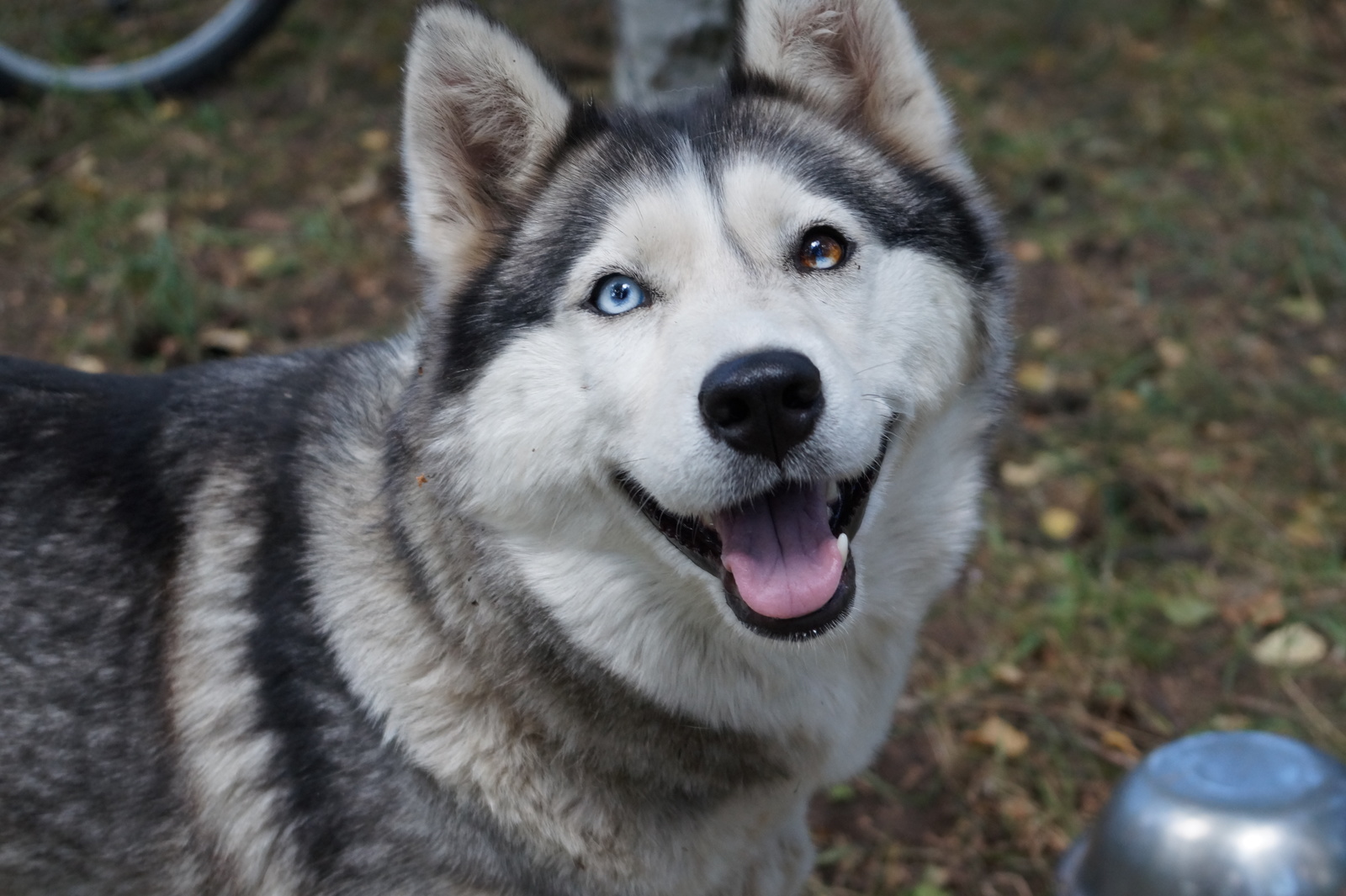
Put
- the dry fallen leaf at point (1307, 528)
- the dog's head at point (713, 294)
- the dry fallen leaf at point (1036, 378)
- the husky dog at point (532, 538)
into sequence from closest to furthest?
the dog's head at point (713, 294), the husky dog at point (532, 538), the dry fallen leaf at point (1307, 528), the dry fallen leaf at point (1036, 378)

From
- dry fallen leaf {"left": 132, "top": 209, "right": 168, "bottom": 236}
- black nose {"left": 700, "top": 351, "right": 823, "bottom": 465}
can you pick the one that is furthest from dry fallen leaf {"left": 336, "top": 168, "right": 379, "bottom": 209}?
black nose {"left": 700, "top": 351, "right": 823, "bottom": 465}

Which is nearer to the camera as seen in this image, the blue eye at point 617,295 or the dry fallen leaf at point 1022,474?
the blue eye at point 617,295

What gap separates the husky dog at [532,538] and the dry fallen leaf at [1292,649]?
5.36 ft

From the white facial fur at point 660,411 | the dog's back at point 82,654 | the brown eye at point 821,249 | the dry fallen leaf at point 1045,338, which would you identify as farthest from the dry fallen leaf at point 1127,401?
the dog's back at point 82,654

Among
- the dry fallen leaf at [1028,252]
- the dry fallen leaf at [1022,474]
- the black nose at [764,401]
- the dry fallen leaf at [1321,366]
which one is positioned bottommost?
the dry fallen leaf at [1022,474]

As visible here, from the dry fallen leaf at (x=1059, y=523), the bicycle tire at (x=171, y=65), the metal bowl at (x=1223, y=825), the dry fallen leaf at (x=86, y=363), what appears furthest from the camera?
the bicycle tire at (x=171, y=65)

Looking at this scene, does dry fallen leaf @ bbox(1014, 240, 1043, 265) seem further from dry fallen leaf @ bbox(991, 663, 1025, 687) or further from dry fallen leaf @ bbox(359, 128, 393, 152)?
dry fallen leaf @ bbox(359, 128, 393, 152)

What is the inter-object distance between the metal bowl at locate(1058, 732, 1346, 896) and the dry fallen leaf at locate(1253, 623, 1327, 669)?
816 millimetres

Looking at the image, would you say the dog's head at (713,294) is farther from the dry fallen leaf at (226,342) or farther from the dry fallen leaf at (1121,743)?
the dry fallen leaf at (226,342)

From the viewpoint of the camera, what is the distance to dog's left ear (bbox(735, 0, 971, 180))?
231 cm

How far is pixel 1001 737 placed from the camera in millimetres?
3268

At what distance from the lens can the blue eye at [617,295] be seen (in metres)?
2.08

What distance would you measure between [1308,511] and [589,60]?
151 inches

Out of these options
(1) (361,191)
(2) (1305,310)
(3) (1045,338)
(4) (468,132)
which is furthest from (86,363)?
(2) (1305,310)
